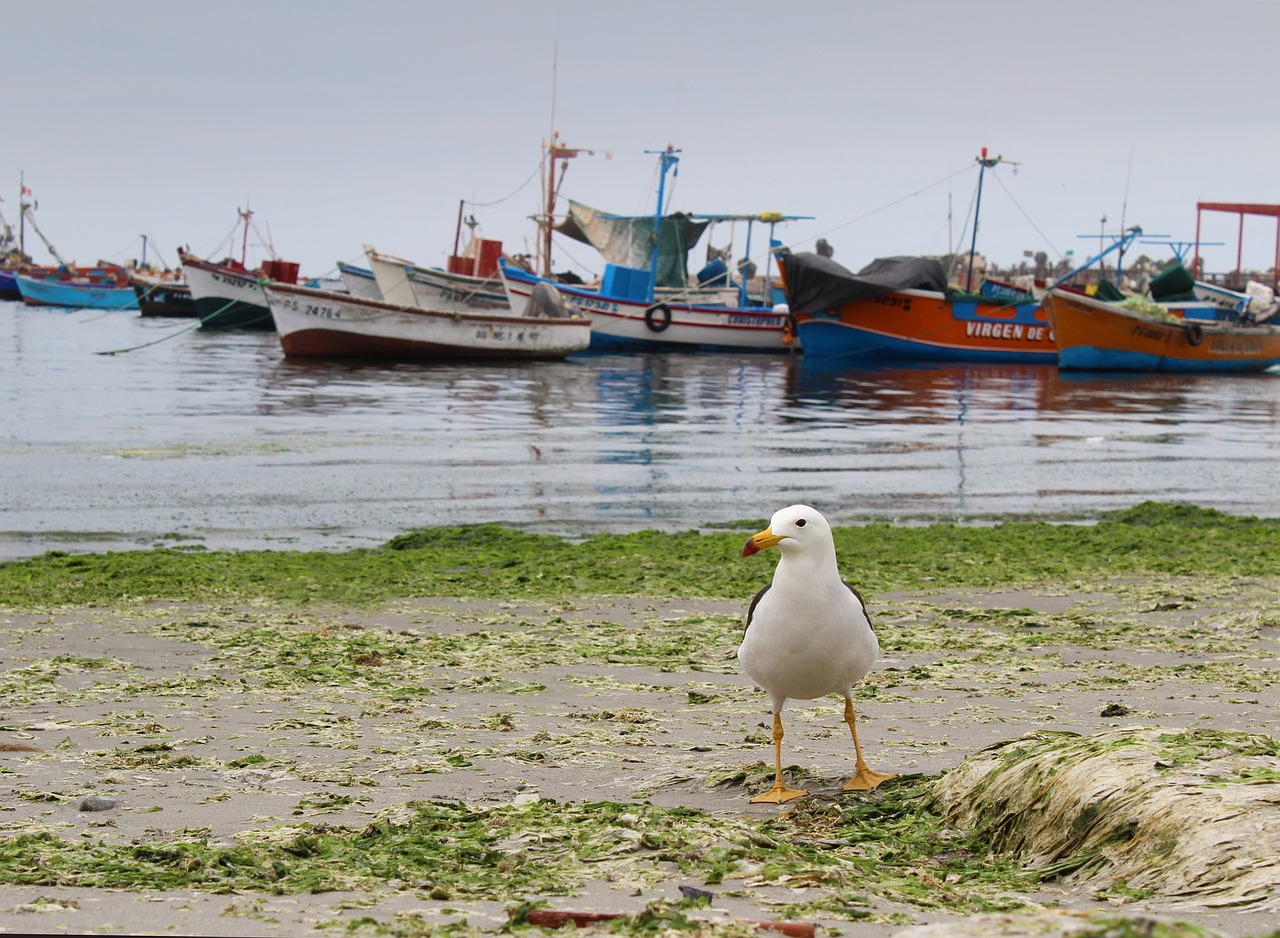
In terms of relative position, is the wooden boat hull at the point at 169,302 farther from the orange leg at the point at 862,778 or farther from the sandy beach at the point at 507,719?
the orange leg at the point at 862,778

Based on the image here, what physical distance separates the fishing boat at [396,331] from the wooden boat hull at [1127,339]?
1607 centimetres

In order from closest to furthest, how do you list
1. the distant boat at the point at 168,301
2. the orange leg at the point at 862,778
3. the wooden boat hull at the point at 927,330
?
the orange leg at the point at 862,778 < the wooden boat hull at the point at 927,330 < the distant boat at the point at 168,301

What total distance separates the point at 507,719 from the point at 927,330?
44.1 m

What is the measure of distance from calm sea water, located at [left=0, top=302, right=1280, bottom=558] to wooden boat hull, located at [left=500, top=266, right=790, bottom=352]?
1487cm

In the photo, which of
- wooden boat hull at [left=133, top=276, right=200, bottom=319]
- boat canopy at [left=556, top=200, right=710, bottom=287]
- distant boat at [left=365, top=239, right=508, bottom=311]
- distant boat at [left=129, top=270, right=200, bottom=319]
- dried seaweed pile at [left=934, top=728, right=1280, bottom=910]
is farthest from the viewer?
wooden boat hull at [left=133, top=276, right=200, bottom=319]

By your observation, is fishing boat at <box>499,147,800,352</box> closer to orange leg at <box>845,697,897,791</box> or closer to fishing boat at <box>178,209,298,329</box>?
fishing boat at <box>178,209,298,329</box>

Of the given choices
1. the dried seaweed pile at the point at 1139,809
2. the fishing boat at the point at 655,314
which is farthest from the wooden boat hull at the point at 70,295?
the dried seaweed pile at the point at 1139,809

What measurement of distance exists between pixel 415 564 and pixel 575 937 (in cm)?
757

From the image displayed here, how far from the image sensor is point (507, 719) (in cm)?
539

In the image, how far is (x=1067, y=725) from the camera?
5113 millimetres

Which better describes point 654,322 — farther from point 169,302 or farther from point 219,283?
point 169,302

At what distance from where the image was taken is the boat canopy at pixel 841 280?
4656 centimetres

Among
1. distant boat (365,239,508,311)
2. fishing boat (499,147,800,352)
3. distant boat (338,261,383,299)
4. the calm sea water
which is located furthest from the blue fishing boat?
the calm sea water

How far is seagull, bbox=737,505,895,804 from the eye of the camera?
13.5 ft
